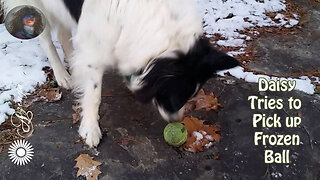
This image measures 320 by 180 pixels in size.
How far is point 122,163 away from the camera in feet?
8.64

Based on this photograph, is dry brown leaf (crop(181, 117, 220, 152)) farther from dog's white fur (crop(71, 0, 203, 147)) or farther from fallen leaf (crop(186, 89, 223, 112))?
dog's white fur (crop(71, 0, 203, 147))

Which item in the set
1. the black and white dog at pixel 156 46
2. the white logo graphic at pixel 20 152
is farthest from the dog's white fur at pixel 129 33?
the white logo graphic at pixel 20 152

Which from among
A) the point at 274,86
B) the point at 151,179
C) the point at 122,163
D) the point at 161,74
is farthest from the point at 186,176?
the point at 274,86

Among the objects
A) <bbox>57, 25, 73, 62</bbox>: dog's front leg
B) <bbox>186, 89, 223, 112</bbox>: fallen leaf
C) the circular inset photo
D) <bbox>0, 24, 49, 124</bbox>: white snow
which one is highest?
the circular inset photo

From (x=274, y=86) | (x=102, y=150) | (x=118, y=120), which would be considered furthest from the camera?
(x=274, y=86)

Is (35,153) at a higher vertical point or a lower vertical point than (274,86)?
lower

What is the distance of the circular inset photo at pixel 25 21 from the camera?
9.90 feet

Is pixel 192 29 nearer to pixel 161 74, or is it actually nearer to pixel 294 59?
pixel 161 74

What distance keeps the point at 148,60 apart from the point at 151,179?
0.91m

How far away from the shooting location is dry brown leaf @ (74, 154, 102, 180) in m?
2.53

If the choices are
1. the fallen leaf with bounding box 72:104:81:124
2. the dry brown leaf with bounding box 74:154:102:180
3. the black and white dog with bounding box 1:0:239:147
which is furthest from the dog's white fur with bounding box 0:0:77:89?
the dry brown leaf with bounding box 74:154:102:180

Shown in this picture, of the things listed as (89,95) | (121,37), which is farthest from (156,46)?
(89,95)

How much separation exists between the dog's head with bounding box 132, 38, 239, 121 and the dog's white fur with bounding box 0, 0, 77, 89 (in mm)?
1040

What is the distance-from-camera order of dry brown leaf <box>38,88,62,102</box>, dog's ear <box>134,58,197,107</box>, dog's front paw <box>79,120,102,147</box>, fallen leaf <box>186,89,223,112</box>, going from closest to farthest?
1. dog's ear <box>134,58,197,107</box>
2. dog's front paw <box>79,120,102,147</box>
3. fallen leaf <box>186,89,223,112</box>
4. dry brown leaf <box>38,88,62,102</box>
